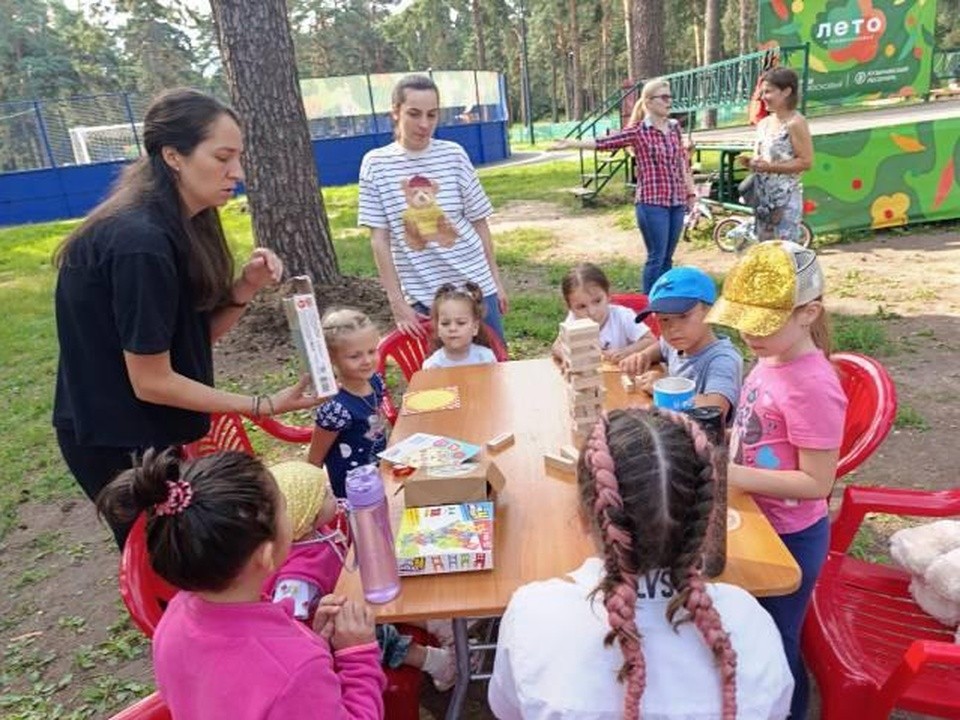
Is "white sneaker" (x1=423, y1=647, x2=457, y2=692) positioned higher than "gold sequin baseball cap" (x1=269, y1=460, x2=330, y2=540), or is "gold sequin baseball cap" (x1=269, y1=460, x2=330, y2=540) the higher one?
"gold sequin baseball cap" (x1=269, y1=460, x2=330, y2=540)

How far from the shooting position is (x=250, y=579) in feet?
4.23

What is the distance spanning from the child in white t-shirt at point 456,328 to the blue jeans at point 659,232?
2662 mm

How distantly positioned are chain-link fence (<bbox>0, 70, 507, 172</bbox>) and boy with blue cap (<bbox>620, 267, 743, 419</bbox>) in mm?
16109

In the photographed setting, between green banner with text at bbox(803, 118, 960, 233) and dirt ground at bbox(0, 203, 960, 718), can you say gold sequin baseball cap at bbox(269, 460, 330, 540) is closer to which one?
dirt ground at bbox(0, 203, 960, 718)

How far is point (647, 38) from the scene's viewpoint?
10906mm

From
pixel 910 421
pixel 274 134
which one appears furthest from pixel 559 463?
pixel 274 134

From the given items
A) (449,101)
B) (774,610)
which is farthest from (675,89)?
(449,101)

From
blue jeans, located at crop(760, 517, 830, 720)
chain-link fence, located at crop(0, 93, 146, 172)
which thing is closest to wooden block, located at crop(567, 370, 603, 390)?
blue jeans, located at crop(760, 517, 830, 720)

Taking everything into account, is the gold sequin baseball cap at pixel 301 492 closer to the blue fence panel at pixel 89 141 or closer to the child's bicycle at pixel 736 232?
the child's bicycle at pixel 736 232

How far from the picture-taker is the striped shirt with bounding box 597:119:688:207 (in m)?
5.38

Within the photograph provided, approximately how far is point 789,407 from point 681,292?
26.3 inches

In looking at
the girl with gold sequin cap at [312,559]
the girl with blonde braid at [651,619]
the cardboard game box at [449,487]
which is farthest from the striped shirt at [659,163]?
the girl with blonde braid at [651,619]

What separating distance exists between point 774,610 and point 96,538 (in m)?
3.27

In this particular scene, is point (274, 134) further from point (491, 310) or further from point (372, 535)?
point (372, 535)
